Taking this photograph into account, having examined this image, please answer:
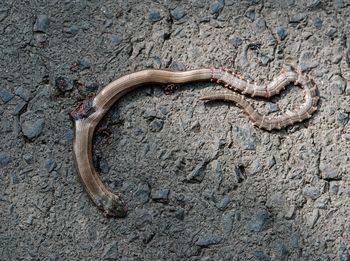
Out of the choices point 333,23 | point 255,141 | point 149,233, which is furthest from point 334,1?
point 149,233

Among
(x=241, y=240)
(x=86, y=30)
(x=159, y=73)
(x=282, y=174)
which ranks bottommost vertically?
(x=241, y=240)

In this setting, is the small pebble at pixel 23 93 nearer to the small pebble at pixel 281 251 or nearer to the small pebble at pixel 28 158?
the small pebble at pixel 28 158

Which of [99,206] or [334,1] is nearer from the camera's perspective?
[99,206]

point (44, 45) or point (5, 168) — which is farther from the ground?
point (44, 45)

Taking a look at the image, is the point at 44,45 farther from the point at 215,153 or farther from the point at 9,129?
the point at 215,153

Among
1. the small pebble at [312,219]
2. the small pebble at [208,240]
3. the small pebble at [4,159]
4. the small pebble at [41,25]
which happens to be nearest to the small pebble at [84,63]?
the small pebble at [41,25]

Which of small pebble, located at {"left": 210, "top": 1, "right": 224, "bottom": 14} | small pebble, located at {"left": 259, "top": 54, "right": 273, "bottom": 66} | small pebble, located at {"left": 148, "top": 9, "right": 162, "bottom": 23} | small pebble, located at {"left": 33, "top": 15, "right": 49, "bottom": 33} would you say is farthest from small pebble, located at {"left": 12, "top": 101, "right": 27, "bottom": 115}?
small pebble, located at {"left": 259, "top": 54, "right": 273, "bottom": 66}
